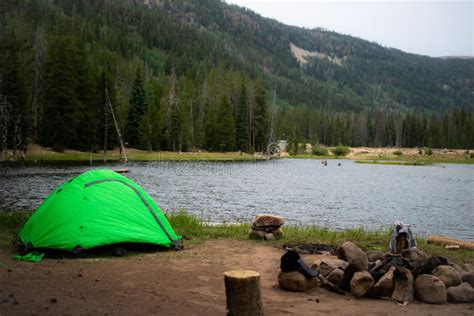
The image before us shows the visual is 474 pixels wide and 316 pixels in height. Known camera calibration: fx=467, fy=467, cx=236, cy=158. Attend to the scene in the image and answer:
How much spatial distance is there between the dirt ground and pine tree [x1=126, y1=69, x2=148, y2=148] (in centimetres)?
7341

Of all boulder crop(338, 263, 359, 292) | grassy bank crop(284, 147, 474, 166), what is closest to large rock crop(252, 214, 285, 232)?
boulder crop(338, 263, 359, 292)

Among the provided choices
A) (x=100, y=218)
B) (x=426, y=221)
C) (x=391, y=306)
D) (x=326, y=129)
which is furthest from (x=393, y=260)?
(x=326, y=129)

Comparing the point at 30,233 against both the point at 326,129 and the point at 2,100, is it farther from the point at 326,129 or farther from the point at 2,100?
the point at 326,129

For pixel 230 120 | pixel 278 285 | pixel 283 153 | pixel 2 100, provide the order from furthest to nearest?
pixel 283 153, pixel 230 120, pixel 2 100, pixel 278 285

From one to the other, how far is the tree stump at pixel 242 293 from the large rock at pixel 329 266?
3.56 meters

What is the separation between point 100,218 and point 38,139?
200 ft

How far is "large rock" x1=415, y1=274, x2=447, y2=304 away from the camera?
384 inches

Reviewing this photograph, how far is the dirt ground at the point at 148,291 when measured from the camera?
28.2 ft

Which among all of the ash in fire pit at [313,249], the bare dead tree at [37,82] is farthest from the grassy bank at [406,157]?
the ash in fire pit at [313,249]

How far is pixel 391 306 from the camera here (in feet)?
31.0

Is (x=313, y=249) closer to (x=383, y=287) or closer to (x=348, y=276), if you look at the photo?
(x=348, y=276)

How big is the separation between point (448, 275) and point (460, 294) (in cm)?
55

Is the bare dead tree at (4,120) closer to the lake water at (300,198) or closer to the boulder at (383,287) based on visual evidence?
the lake water at (300,198)

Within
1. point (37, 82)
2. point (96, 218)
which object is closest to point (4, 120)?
point (37, 82)
